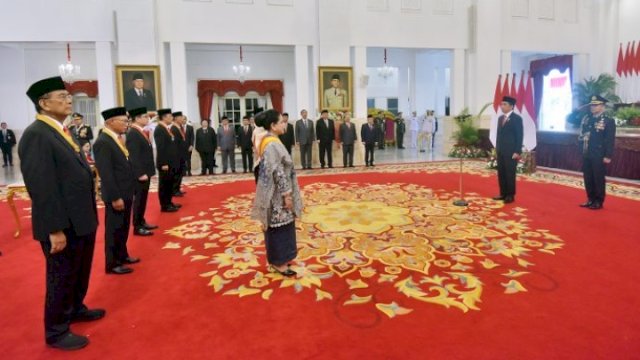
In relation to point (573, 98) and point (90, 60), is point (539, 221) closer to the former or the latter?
point (573, 98)

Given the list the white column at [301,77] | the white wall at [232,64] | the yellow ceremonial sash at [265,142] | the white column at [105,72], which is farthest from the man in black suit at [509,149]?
the white wall at [232,64]

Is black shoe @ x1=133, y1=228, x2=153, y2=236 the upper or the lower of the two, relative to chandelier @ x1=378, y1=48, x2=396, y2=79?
lower

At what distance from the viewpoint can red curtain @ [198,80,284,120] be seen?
1609 centimetres

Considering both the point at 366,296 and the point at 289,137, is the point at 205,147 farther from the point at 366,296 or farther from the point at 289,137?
the point at 366,296

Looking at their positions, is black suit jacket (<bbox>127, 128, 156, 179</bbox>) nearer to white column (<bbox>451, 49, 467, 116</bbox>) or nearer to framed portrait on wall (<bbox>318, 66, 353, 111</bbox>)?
framed portrait on wall (<bbox>318, 66, 353, 111</bbox>)

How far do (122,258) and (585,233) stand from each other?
4658mm

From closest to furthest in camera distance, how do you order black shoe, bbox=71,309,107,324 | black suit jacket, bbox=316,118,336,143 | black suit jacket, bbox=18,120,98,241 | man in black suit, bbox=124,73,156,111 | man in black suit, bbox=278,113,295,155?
1. black suit jacket, bbox=18,120,98,241
2. black shoe, bbox=71,309,107,324
3. man in black suit, bbox=124,73,156,111
4. man in black suit, bbox=278,113,295,155
5. black suit jacket, bbox=316,118,336,143

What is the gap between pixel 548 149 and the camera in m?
10.6

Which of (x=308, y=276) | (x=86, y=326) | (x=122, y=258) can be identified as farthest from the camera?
(x=122, y=258)

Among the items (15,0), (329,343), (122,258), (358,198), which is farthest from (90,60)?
(329,343)

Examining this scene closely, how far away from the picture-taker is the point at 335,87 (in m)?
12.4

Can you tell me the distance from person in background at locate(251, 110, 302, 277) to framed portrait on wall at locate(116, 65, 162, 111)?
27.5ft

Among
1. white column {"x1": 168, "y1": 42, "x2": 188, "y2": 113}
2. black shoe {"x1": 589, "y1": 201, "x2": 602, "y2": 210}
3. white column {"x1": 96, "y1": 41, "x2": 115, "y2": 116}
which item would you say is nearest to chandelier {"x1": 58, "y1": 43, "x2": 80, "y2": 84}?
white column {"x1": 96, "y1": 41, "x2": 115, "y2": 116}

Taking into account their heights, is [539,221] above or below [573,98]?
below
